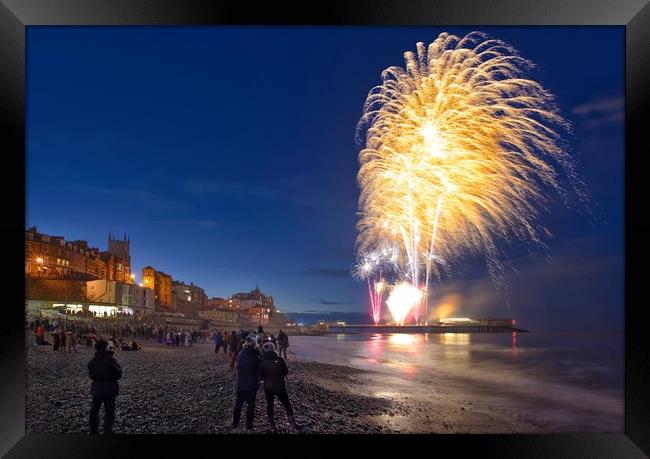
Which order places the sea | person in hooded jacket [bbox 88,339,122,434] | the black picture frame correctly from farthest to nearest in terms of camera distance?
the sea → the black picture frame → person in hooded jacket [bbox 88,339,122,434]

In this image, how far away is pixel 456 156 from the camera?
9.69 metres

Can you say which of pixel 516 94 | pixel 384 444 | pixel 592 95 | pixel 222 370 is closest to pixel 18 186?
pixel 222 370

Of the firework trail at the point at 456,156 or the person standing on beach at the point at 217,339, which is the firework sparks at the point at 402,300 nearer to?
the firework trail at the point at 456,156

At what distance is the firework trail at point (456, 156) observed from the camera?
920 centimetres

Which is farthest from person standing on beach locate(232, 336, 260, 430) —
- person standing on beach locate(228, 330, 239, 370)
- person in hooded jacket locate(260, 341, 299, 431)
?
person standing on beach locate(228, 330, 239, 370)

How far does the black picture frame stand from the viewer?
24.0 feet

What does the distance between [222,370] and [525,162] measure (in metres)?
7.82

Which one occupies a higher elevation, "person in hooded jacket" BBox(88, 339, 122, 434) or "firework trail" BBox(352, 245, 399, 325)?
"firework trail" BBox(352, 245, 399, 325)

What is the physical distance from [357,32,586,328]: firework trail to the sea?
1562mm

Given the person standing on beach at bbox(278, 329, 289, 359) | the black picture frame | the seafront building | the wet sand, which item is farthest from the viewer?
the person standing on beach at bbox(278, 329, 289, 359)

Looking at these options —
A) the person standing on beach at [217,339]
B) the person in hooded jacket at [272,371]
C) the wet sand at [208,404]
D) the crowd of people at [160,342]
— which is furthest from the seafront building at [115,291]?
the person in hooded jacket at [272,371]

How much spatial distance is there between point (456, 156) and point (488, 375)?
15.9 feet

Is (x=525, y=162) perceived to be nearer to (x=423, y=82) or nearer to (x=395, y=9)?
(x=423, y=82)

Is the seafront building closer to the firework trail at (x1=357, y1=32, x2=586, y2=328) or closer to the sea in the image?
the sea
